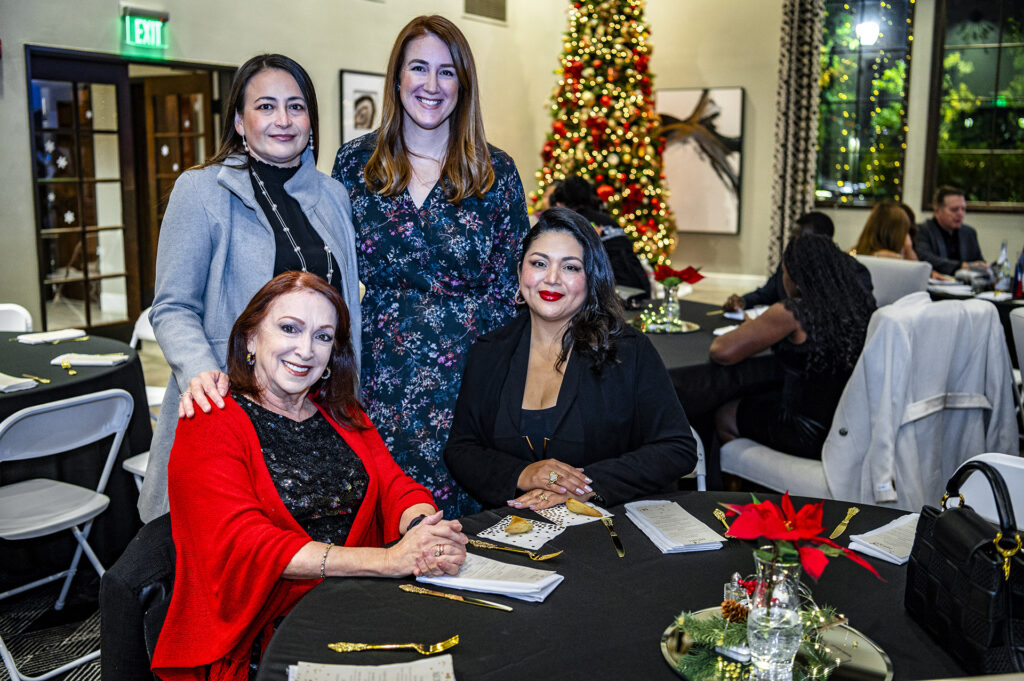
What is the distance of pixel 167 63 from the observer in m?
7.31

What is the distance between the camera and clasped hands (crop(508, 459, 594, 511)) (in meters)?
2.04

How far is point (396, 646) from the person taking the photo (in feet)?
4.52

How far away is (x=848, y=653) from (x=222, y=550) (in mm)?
1087

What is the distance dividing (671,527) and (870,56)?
34.0ft

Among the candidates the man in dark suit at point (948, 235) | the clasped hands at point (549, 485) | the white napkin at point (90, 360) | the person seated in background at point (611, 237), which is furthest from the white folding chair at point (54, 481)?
the man in dark suit at point (948, 235)

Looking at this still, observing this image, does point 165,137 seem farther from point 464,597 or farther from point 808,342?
point 464,597

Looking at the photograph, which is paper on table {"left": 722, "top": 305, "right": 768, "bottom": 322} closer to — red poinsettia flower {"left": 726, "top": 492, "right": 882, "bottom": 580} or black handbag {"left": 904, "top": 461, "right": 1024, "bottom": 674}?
black handbag {"left": 904, "top": 461, "right": 1024, "bottom": 674}

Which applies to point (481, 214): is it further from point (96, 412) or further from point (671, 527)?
point (96, 412)

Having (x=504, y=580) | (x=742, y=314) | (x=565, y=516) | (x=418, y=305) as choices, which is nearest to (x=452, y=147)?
(x=418, y=305)

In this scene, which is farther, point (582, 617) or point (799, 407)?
point (799, 407)

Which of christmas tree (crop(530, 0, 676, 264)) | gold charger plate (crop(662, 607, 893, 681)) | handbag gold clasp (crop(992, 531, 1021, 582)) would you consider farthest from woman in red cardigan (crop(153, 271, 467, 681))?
christmas tree (crop(530, 0, 676, 264))

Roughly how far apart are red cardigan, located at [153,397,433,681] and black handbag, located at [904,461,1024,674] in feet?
3.62

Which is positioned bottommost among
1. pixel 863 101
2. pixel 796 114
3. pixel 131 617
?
pixel 131 617

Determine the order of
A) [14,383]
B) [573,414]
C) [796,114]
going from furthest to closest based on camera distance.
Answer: [796,114] < [14,383] < [573,414]
